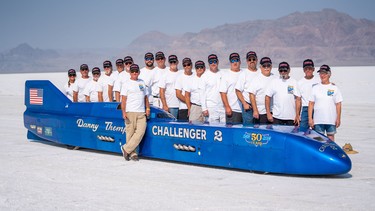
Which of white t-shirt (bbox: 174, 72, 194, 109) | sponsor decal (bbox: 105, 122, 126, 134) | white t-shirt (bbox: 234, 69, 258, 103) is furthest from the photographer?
white t-shirt (bbox: 174, 72, 194, 109)

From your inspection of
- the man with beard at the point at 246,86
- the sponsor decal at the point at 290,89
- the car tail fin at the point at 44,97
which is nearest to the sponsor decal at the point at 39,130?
the car tail fin at the point at 44,97

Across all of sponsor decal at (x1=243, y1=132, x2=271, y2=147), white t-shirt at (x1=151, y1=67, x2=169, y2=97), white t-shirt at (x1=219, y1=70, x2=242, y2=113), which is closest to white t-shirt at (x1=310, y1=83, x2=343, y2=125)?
white t-shirt at (x1=219, y1=70, x2=242, y2=113)

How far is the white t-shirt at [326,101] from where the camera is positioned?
9.85m

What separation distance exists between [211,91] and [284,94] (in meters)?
1.32

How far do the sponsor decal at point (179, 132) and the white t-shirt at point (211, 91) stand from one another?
3.02ft

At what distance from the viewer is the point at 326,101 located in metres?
9.85

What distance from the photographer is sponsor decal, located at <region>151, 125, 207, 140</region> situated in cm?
953

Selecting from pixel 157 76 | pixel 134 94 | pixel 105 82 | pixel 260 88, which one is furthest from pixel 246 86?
pixel 105 82

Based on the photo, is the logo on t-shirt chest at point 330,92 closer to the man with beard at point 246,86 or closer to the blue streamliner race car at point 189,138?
the blue streamliner race car at point 189,138

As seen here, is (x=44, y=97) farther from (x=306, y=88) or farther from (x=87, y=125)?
(x=306, y=88)

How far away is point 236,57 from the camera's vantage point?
1024 centimetres

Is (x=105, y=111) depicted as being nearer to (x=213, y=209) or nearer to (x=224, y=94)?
(x=224, y=94)

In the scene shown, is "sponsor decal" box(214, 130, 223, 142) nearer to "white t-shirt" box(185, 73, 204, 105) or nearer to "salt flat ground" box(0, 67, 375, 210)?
"salt flat ground" box(0, 67, 375, 210)

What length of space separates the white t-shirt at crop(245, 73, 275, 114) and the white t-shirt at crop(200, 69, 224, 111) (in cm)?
61
